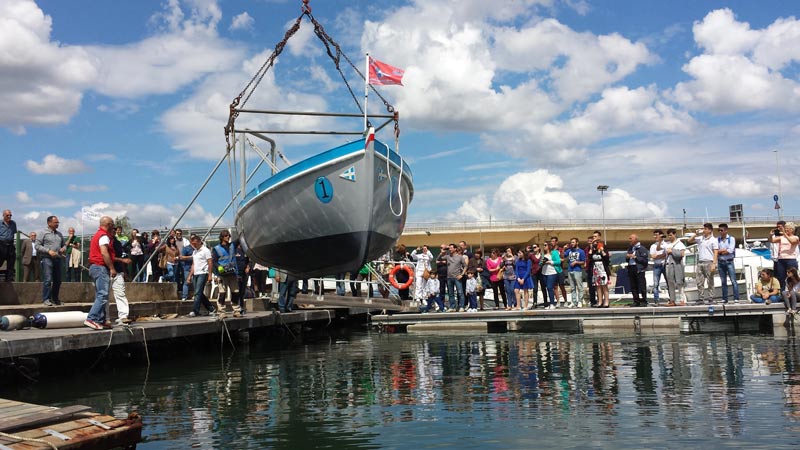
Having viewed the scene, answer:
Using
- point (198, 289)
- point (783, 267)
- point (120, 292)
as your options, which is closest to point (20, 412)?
point (120, 292)

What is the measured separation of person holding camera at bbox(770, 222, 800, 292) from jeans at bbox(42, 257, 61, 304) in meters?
12.1

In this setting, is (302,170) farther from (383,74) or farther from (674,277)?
(674,277)

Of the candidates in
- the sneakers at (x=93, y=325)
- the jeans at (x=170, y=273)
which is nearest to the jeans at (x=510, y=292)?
the jeans at (x=170, y=273)

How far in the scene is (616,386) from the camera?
24.9ft

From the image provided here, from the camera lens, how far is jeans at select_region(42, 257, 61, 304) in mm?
11023

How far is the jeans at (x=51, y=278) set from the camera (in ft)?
36.2

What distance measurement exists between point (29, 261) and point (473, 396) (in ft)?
34.7

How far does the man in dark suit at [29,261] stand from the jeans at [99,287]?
5.12 metres

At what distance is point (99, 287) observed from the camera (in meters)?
9.58

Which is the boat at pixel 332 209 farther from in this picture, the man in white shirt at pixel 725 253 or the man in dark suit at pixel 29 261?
the man in white shirt at pixel 725 253

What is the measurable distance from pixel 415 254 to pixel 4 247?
9099mm

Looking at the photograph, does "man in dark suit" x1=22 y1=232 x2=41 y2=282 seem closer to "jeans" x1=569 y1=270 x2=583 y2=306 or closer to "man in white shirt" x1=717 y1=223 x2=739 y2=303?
"jeans" x1=569 y1=270 x2=583 y2=306

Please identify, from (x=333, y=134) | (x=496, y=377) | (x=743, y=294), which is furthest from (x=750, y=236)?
(x=496, y=377)

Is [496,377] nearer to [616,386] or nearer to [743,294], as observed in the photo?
[616,386]
